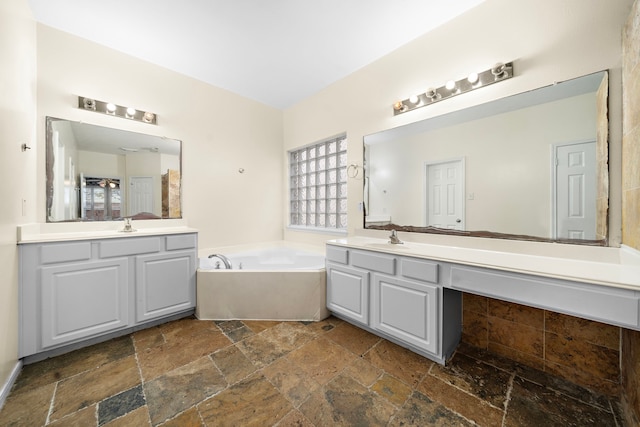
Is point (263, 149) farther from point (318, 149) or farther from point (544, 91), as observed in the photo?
point (544, 91)

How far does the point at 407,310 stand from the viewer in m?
1.76

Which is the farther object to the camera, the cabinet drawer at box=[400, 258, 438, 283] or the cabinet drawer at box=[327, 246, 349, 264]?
the cabinet drawer at box=[327, 246, 349, 264]

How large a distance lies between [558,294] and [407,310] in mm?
832

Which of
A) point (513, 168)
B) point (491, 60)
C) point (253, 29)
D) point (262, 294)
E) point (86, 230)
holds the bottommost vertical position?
point (262, 294)

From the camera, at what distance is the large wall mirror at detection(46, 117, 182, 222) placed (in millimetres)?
2139

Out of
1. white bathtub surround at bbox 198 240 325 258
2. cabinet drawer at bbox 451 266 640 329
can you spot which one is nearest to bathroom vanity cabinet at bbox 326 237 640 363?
cabinet drawer at bbox 451 266 640 329

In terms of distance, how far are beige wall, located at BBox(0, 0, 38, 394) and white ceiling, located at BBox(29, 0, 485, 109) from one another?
48 cm

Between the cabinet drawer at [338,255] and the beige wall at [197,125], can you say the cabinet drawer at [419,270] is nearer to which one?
the cabinet drawer at [338,255]

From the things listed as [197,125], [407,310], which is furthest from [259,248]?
[407,310]

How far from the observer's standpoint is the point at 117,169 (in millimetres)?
2447

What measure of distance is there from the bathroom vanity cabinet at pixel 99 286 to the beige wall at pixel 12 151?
87mm

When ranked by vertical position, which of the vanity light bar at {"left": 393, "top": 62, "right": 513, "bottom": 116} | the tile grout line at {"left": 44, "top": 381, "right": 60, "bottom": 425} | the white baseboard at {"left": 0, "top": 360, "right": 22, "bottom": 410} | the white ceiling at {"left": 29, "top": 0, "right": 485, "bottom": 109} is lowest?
the tile grout line at {"left": 44, "top": 381, "right": 60, "bottom": 425}

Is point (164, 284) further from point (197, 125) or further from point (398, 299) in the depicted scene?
point (398, 299)

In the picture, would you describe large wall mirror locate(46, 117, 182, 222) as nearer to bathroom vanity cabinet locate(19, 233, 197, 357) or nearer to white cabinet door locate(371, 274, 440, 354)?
bathroom vanity cabinet locate(19, 233, 197, 357)
